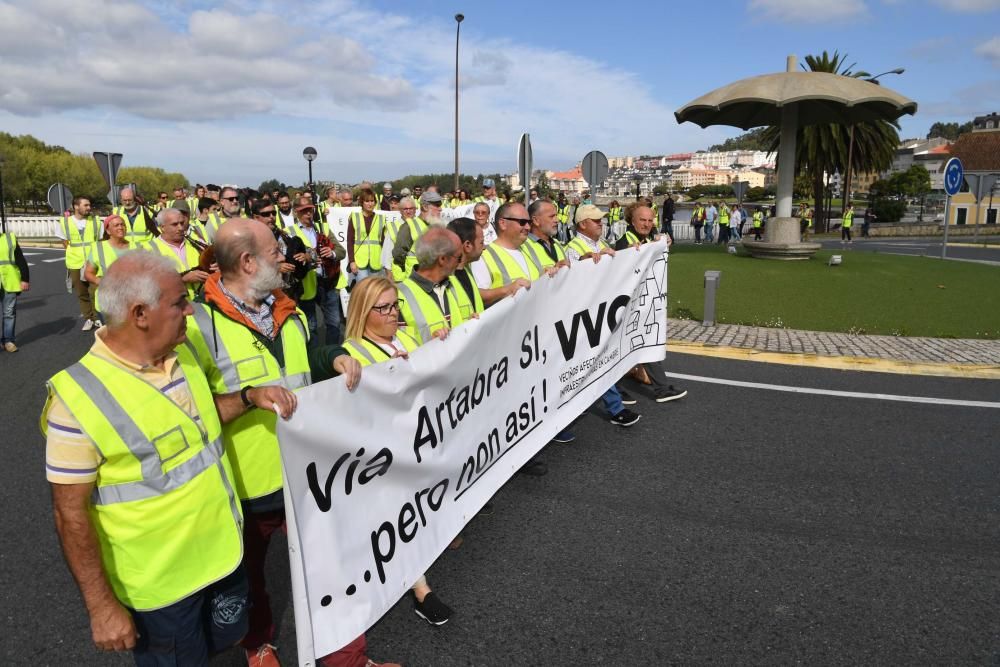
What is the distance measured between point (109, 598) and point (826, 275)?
1433cm

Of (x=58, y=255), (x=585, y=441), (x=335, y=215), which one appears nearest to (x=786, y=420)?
(x=585, y=441)

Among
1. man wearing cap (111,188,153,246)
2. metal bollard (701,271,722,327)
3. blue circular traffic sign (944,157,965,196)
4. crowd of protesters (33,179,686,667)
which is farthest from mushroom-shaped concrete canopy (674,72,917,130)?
crowd of protesters (33,179,686,667)

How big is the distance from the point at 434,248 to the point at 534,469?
1.90 meters

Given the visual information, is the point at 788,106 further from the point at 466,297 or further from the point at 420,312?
the point at 420,312

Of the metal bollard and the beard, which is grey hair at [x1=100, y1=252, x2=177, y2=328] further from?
the metal bollard

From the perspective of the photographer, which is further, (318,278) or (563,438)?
(318,278)

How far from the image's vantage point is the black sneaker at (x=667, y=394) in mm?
6332

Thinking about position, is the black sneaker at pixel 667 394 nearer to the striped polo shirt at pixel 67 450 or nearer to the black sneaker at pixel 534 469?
A: the black sneaker at pixel 534 469

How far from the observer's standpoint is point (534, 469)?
16.0 feet

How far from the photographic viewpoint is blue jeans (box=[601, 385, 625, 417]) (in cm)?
578

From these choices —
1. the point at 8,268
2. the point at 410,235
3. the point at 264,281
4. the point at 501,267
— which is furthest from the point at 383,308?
the point at 8,268

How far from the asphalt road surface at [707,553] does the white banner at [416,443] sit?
37cm

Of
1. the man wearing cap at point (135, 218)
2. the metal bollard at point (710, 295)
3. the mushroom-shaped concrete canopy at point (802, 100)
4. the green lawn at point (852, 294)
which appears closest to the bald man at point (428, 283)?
the metal bollard at point (710, 295)

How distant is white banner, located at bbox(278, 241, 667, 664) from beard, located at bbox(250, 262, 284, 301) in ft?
1.71
